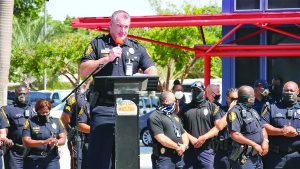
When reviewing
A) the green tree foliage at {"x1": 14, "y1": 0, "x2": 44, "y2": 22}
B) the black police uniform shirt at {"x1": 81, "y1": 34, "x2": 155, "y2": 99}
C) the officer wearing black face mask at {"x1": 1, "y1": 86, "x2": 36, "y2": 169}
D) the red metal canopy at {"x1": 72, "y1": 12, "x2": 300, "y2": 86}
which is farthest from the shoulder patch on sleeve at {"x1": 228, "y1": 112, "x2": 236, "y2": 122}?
the green tree foliage at {"x1": 14, "y1": 0, "x2": 44, "y2": 22}

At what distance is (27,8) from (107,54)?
1733 inches

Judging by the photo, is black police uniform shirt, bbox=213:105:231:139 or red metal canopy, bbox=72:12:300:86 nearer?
black police uniform shirt, bbox=213:105:231:139

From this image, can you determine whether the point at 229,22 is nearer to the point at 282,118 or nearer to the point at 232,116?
the point at 282,118

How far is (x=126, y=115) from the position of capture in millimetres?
5012

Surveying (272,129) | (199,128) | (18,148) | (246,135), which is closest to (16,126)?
(18,148)

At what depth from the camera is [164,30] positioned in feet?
109

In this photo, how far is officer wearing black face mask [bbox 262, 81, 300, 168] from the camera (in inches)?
351

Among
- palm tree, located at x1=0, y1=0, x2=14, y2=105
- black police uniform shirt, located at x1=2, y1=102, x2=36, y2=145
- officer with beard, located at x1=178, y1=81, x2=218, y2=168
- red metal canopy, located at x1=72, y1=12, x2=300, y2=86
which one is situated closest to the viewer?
officer with beard, located at x1=178, y1=81, x2=218, y2=168

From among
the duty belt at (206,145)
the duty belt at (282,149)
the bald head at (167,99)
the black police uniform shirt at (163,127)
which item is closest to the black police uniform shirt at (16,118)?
the black police uniform shirt at (163,127)

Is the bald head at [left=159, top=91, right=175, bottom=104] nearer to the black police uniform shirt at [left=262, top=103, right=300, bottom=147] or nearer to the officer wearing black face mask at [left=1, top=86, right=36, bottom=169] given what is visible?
the black police uniform shirt at [left=262, top=103, right=300, bottom=147]

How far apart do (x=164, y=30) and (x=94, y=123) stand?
28011mm

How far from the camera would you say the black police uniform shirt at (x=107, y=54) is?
5.35m

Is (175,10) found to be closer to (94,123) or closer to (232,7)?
(232,7)

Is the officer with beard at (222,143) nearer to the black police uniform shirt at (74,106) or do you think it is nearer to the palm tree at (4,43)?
the black police uniform shirt at (74,106)
